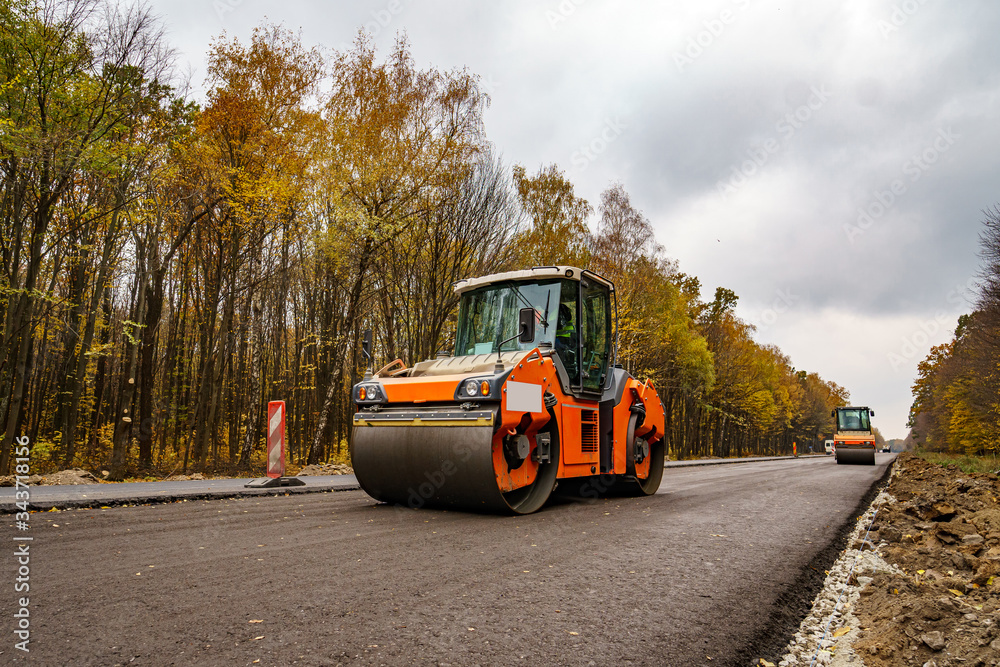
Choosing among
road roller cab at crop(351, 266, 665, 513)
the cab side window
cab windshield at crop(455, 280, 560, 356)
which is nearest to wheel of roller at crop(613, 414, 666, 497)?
road roller cab at crop(351, 266, 665, 513)

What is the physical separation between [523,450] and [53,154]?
10429mm

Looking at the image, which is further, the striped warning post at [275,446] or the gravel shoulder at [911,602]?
the striped warning post at [275,446]

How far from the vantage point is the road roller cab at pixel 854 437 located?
29172 mm

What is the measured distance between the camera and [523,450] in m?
7.08

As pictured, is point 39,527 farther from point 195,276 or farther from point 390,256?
point 195,276

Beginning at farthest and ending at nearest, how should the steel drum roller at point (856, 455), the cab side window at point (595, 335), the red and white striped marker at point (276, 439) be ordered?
the steel drum roller at point (856, 455), the red and white striped marker at point (276, 439), the cab side window at point (595, 335)

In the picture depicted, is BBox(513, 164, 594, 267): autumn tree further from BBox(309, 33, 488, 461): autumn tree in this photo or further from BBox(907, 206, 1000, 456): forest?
BBox(907, 206, 1000, 456): forest

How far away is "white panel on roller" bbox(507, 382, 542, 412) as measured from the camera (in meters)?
6.69

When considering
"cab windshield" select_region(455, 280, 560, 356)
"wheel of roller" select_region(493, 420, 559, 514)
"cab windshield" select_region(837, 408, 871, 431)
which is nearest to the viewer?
"wheel of roller" select_region(493, 420, 559, 514)

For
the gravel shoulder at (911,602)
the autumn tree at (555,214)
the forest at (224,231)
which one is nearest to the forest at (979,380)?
the forest at (224,231)

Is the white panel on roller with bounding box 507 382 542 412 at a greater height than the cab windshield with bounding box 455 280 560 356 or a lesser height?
lesser

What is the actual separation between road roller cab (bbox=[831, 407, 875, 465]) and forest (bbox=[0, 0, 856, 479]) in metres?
5.12

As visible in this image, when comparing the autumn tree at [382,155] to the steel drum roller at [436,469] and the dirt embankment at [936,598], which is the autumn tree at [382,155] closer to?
the steel drum roller at [436,469]

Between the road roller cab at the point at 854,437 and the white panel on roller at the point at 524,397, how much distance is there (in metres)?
27.4
